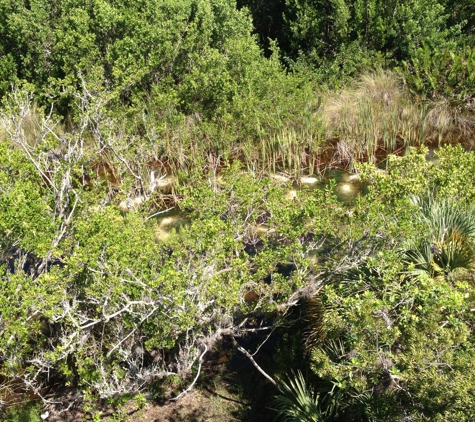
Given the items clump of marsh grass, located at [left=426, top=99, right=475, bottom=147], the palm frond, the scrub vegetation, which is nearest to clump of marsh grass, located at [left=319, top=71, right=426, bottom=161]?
the scrub vegetation

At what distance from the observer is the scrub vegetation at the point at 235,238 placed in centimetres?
509

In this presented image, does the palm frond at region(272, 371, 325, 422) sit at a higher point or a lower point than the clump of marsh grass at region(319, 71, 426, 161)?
lower

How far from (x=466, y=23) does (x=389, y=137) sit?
501cm

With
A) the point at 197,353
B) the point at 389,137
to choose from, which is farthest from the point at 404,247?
the point at 389,137

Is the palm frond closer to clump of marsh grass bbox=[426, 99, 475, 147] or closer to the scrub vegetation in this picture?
the scrub vegetation

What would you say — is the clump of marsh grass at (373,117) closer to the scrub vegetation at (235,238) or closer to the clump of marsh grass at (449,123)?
the scrub vegetation at (235,238)

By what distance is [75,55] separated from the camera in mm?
12641

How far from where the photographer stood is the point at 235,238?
22.7ft

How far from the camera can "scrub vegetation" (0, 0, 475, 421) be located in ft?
16.7

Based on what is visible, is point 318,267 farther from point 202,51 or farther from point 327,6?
point 327,6

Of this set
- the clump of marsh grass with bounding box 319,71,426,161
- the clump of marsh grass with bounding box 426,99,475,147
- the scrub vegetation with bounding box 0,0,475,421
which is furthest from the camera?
the clump of marsh grass with bounding box 426,99,475,147

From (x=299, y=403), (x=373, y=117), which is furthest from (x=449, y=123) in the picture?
(x=299, y=403)

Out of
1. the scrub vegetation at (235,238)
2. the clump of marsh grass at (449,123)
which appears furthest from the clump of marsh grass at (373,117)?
the clump of marsh grass at (449,123)

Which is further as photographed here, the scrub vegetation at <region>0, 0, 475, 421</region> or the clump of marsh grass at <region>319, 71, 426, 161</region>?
the clump of marsh grass at <region>319, 71, 426, 161</region>
